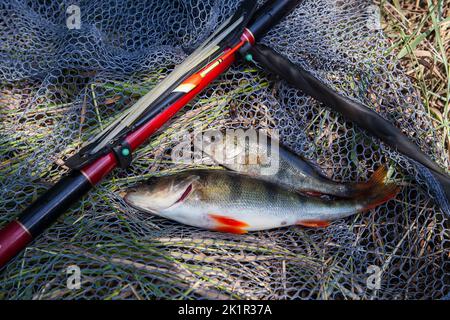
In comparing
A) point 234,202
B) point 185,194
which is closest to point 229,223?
point 234,202

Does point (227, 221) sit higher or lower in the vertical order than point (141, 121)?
lower

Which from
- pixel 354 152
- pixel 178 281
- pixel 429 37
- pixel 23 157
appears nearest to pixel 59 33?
pixel 23 157

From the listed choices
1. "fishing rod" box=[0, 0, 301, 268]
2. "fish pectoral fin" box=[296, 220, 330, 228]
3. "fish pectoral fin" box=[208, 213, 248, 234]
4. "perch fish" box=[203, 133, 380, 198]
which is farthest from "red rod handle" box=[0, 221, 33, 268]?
"fish pectoral fin" box=[296, 220, 330, 228]

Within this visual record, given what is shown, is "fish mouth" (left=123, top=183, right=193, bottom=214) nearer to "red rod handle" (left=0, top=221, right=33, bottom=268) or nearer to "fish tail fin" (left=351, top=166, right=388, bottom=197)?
"red rod handle" (left=0, top=221, right=33, bottom=268)

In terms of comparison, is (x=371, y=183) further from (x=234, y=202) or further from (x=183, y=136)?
(x=183, y=136)

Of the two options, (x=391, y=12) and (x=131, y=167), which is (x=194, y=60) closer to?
(x=131, y=167)

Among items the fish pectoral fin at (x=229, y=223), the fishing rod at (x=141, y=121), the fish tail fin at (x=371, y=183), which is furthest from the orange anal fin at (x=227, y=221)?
the fish tail fin at (x=371, y=183)
